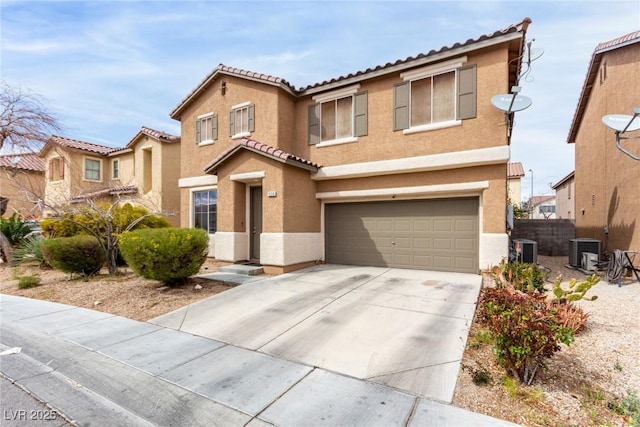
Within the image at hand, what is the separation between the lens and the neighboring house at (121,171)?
1680 centimetres

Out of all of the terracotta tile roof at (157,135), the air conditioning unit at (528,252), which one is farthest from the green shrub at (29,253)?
the air conditioning unit at (528,252)

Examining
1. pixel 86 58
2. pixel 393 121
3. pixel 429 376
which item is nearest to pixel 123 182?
pixel 86 58

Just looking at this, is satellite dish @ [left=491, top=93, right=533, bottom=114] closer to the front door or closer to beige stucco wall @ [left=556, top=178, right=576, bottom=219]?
the front door

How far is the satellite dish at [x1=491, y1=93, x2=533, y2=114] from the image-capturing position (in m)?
7.91

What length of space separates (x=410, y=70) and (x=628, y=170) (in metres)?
8.57

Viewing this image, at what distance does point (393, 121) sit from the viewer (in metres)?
10.2

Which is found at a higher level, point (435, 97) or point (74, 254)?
point (435, 97)

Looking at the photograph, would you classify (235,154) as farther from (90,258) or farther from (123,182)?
(123,182)

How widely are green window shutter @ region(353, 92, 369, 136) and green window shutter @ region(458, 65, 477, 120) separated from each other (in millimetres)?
3082

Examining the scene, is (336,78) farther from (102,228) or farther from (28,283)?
(28,283)

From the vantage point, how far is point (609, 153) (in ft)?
40.5

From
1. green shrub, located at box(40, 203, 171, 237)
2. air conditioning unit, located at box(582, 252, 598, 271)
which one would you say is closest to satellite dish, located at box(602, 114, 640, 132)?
air conditioning unit, located at box(582, 252, 598, 271)

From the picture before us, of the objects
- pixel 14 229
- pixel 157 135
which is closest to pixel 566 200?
pixel 157 135

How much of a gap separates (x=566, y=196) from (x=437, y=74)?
22821 mm
